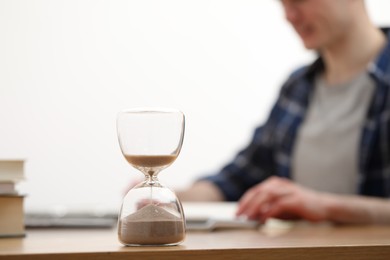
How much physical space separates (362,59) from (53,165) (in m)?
1.64

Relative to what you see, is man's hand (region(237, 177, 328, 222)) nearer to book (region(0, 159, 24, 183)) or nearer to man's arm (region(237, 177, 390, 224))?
man's arm (region(237, 177, 390, 224))

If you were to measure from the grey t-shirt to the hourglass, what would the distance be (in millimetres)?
1155

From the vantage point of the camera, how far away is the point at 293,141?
7.23 feet

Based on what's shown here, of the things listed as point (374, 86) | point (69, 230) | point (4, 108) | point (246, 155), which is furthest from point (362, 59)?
point (4, 108)

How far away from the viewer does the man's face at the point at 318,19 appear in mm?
2051

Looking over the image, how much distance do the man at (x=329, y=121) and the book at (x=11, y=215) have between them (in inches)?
31.7

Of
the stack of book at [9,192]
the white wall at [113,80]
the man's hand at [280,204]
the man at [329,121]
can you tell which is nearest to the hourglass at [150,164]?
the stack of book at [9,192]

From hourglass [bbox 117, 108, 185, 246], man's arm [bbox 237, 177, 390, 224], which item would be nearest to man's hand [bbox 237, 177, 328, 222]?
man's arm [bbox 237, 177, 390, 224]

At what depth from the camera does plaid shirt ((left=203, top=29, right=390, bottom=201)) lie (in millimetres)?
1991

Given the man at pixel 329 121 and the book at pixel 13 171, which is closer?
the book at pixel 13 171

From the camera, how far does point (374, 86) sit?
2051 mm

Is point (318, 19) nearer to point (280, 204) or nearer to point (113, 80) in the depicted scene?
point (280, 204)

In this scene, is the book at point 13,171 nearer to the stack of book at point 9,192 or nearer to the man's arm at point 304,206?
the stack of book at point 9,192

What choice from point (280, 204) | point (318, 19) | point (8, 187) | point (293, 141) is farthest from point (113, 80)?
point (8, 187)
